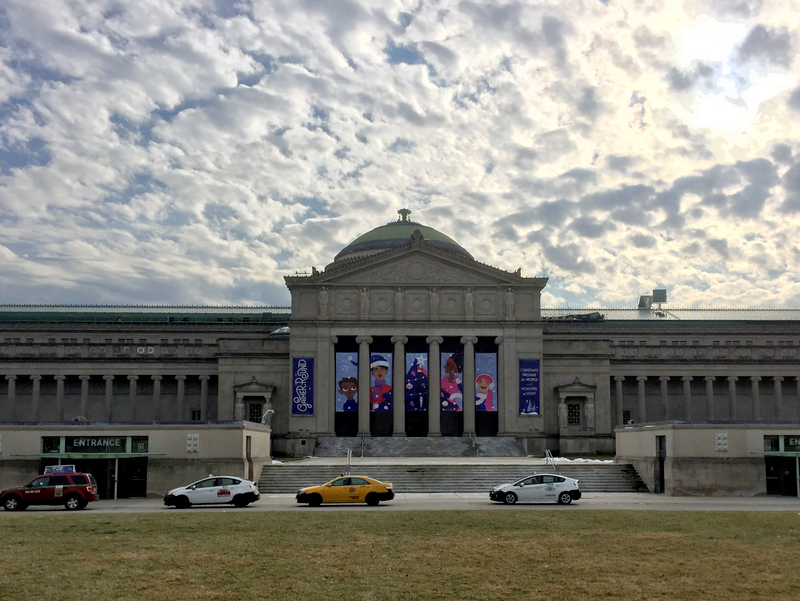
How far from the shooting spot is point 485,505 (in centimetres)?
4550

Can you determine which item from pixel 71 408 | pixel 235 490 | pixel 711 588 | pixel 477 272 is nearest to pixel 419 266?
pixel 477 272

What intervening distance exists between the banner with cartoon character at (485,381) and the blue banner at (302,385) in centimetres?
1716

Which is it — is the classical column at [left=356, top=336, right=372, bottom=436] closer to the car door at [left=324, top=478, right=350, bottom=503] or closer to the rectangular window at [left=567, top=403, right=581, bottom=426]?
the rectangular window at [left=567, top=403, right=581, bottom=426]

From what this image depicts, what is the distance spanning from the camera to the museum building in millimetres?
92312

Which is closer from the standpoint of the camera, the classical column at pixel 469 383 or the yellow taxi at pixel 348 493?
the yellow taxi at pixel 348 493

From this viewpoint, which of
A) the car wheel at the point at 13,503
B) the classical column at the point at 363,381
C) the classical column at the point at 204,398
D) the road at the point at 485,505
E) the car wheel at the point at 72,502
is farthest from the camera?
the classical column at the point at 204,398

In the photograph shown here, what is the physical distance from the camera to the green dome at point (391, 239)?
11212 cm

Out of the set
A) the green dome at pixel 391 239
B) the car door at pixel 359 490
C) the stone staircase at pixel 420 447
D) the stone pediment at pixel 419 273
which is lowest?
the car door at pixel 359 490

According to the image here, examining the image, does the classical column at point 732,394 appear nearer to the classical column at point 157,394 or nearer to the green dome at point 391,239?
the green dome at point 391,239

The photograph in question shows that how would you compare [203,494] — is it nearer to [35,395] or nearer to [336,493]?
[336,493]

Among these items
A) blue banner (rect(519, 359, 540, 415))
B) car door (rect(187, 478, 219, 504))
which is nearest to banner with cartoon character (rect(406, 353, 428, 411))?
blue banner (rect(519, 359, 540, 415))

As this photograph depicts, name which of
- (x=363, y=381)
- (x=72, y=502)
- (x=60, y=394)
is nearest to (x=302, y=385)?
(x=363, y=381)

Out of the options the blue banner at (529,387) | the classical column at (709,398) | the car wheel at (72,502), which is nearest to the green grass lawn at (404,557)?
the car wheel at (72,502)

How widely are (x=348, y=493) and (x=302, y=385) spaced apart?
45.7 metres
